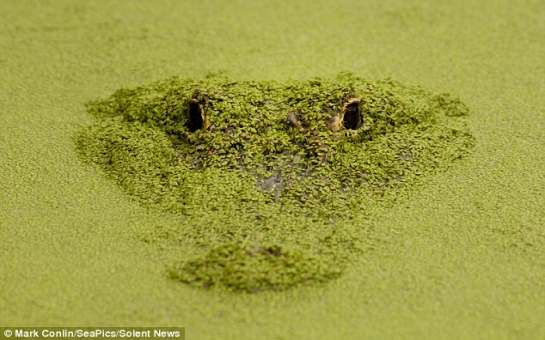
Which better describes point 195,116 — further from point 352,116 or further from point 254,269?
point 254,269

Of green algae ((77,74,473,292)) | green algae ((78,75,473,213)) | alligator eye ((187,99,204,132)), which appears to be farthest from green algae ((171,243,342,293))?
alligator eye ((187,99,204,132))

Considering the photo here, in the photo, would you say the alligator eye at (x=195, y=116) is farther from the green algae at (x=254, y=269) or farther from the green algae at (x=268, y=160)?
the green algae at (x=254, y=269)

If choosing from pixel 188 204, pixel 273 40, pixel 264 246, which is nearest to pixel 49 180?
pixel 188 204

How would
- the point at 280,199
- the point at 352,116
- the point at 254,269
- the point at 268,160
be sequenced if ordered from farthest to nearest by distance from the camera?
the point at 352,116 < the point at 268,160 < the point at 280,199 < the point at 254,269

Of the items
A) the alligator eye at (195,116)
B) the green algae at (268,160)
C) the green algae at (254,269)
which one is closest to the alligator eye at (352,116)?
the green algae at (268,160)

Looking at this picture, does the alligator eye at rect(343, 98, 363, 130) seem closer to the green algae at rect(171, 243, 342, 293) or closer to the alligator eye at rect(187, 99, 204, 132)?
the alligator eye at rect(187, 99, 204, 132)

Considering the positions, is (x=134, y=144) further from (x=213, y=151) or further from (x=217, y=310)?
(x=217, y=310)

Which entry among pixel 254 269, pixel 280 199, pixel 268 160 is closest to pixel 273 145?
pixel 268 160
